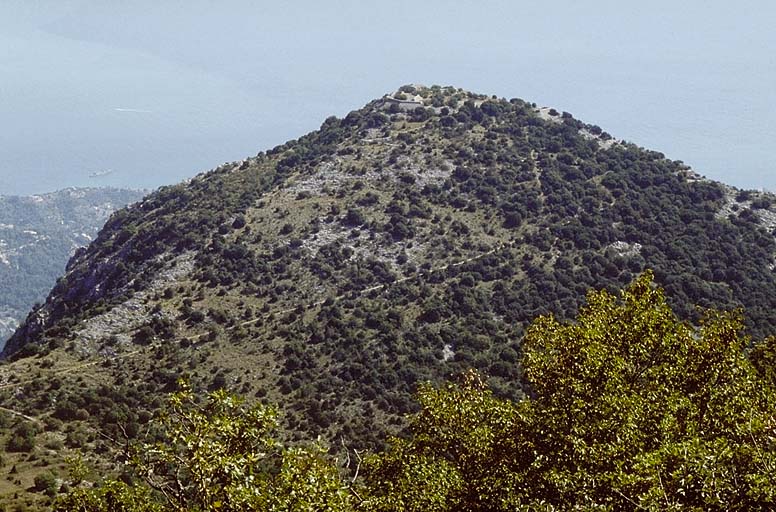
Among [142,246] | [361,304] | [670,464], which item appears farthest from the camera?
[142,246]

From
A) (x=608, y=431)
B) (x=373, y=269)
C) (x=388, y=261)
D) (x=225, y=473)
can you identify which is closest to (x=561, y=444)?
(x=608, y=431)

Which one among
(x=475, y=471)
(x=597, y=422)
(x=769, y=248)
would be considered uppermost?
(x=597, y=422)

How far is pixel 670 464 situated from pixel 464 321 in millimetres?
54039

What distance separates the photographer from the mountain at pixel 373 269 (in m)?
58.2

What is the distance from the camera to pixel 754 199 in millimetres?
89625

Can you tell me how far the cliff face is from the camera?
6147cm

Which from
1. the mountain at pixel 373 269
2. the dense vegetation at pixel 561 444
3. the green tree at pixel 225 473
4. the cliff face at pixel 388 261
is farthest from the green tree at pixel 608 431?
the cliff face at pixel 388 261

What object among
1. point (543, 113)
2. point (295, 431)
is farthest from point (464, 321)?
point (543, 113)

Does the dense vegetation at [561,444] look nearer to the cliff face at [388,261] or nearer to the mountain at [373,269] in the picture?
the mountain at [373,269]

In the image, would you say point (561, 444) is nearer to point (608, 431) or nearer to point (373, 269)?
point (608, 431)

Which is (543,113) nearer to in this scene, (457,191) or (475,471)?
(457,191)

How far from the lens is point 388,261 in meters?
80.6

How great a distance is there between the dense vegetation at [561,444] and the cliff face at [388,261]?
34.1m

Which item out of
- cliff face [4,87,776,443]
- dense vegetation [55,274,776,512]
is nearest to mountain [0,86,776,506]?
cliff face [4,87,776,443]
